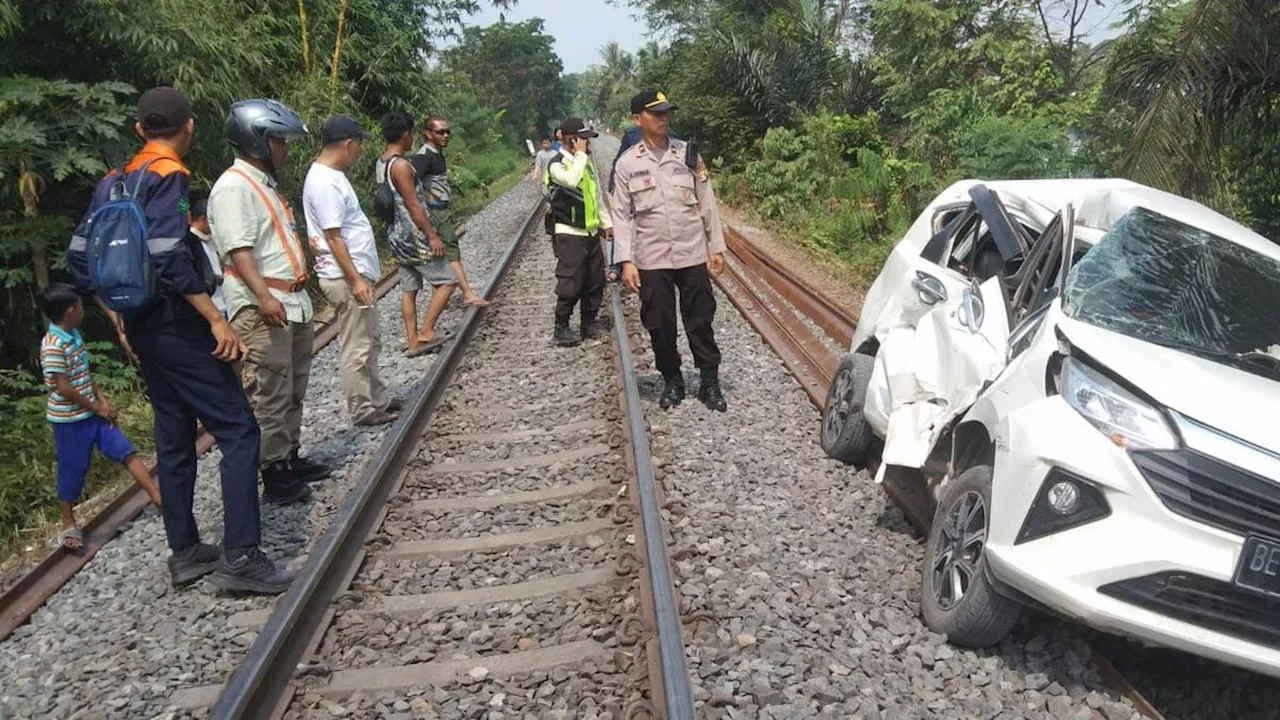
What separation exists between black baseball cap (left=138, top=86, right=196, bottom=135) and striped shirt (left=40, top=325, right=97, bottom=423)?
4.73 feet

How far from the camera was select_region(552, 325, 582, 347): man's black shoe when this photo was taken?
803cm

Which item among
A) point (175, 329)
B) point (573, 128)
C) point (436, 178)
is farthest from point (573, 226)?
point (175, 329)

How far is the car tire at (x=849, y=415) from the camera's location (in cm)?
512

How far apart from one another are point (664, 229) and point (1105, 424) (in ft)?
11.1

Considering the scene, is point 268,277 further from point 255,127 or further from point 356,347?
point 356,347

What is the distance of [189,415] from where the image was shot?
4137 millimetres

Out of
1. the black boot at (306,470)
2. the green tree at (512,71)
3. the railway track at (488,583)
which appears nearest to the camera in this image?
the railway track at (488,583)

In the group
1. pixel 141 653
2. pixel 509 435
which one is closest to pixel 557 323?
pixel 509 435

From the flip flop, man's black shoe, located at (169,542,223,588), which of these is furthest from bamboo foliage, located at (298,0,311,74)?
man's black shoe, located at (169,542,223,588)

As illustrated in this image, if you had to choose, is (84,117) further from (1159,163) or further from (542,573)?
(1159,163)

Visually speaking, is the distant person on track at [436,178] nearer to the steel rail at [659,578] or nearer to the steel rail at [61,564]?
the steel rail at [659,578]

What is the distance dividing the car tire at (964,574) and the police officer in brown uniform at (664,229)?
2.58 m

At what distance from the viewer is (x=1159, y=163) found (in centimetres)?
796

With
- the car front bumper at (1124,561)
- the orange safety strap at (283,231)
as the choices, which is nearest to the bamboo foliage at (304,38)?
the orange safety strap at (283,231)
